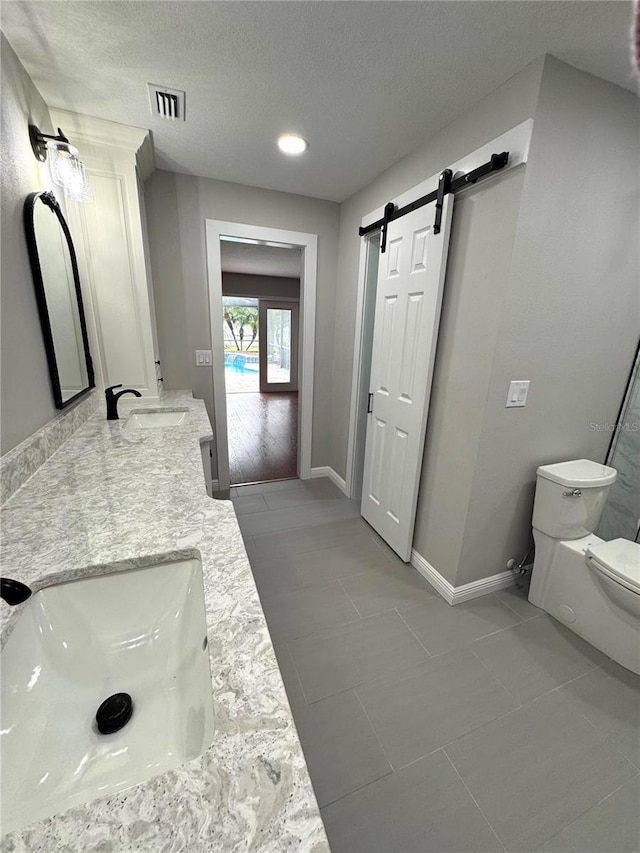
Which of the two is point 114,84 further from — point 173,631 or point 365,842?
point 365,842

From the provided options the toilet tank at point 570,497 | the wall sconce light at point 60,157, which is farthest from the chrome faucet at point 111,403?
the toilet tank at point 570,497

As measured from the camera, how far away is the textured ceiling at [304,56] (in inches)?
44.3

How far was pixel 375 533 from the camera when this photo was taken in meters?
2.55

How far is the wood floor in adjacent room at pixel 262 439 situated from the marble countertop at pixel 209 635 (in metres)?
2.11

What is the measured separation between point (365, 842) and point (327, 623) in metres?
0.78

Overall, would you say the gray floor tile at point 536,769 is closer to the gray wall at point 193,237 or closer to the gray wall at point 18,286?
the gray wall at point 18,286

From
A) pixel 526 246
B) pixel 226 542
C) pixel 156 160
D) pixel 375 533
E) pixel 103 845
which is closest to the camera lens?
pixel 103 845

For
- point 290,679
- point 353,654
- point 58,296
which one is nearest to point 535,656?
point 353,654

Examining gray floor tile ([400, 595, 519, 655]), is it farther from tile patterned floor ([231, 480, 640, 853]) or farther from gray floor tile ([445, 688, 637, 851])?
gray floor tile ([445, 688, 637, 851])

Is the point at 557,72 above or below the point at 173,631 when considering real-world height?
above

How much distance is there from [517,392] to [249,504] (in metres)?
2.15

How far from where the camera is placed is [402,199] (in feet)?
6.73

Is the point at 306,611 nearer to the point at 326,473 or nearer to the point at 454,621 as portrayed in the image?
the point at 454,621

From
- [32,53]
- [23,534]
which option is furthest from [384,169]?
[23,534]
